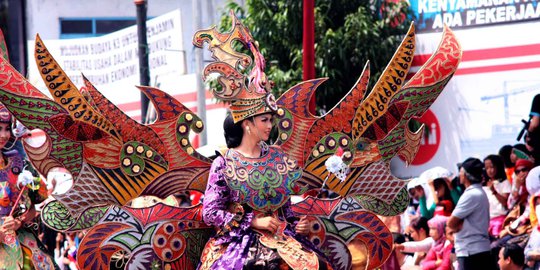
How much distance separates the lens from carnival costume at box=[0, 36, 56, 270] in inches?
350

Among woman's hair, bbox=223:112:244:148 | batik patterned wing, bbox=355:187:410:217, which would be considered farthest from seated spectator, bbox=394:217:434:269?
woman's hair, bbox=223:112:244:148

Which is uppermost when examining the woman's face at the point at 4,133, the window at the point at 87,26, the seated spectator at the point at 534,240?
the window at the point at 87,26

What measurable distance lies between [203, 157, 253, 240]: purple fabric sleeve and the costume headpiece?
16.8 inches

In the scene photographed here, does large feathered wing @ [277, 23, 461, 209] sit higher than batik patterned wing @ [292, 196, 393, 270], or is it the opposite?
large feathered wing @ [277, 23, 461, 209]

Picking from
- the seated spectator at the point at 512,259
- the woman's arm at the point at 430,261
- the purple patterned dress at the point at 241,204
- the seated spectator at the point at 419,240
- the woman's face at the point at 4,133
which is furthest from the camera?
the seated spectator at the point at 419,240

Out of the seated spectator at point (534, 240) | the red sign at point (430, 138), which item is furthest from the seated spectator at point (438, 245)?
the red sign at point (430, 138)

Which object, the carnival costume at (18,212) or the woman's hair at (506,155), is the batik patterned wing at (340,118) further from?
the woman's hair at (506,155)

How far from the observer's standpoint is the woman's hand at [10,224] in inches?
348

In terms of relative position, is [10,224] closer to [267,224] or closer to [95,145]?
[95,145]

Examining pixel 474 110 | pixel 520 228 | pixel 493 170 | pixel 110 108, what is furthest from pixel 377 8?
pixel 110 108

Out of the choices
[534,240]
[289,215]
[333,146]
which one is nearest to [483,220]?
[534,240]

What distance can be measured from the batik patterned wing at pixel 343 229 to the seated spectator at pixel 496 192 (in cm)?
297

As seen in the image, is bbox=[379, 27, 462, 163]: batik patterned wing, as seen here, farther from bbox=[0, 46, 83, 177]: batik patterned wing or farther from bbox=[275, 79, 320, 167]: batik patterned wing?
bbox=[0, 46, 83, 177]: batik patterned wing

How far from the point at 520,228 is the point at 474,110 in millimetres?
4824
